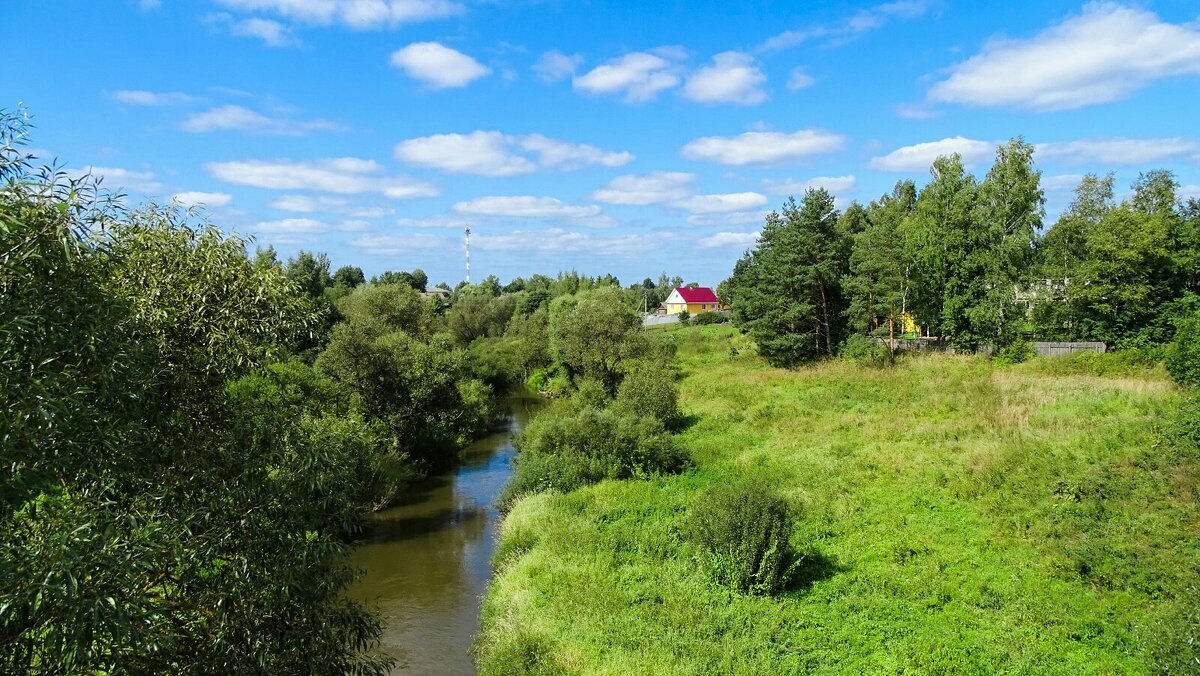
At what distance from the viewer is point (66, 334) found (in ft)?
19.0

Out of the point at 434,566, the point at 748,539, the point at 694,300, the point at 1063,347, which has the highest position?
the point at 694,300

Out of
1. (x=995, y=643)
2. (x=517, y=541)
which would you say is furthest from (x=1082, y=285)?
(x=517, y=541)

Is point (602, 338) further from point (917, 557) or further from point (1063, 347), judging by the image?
point (917, 557)

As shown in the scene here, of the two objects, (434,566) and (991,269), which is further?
(991,269)

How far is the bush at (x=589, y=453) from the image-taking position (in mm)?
25406

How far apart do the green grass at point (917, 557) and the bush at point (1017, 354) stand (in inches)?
242

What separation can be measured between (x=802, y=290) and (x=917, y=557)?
3096 cm

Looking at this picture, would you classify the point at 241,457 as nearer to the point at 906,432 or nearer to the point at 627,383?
the point at 906,432

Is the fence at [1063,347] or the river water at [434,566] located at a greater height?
the fence at [1063,347]

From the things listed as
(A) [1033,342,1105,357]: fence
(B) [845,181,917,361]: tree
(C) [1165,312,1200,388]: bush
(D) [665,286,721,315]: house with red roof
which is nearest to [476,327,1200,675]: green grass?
(C) [1165,312,1200,388]: bush

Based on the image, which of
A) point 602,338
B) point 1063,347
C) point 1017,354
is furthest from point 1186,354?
point 602,338

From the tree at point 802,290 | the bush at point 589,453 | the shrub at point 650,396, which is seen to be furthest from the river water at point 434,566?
the tree at point 802,290

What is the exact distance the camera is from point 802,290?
45.1m

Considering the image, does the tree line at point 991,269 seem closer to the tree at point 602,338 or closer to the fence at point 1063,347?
the fence at point 1063,347
